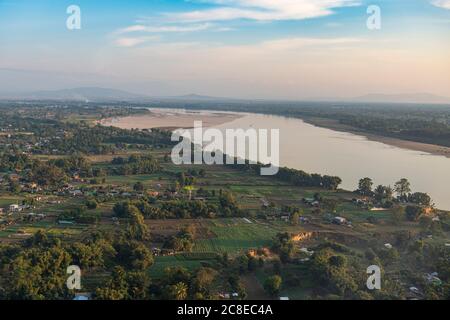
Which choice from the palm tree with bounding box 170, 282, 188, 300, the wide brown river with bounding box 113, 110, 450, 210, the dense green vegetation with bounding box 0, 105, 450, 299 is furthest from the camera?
the wide brown river with bounding box 113, 110, 450, 210

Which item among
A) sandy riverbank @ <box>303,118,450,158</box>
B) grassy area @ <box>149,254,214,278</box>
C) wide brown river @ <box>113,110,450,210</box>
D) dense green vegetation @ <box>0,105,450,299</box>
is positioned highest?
sandy riverbank @ <box>303,118,450,158</box>

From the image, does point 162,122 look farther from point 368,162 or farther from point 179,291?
point 179,291

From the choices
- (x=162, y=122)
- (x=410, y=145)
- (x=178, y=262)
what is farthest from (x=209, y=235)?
(x=162, y=122)

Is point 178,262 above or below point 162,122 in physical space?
below

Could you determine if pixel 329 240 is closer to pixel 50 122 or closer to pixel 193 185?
pixel 193 185

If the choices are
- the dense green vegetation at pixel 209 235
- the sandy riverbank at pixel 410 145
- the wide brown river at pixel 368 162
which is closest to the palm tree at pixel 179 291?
the dense green vegetation at pixel 209 235

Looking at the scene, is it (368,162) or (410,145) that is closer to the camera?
(368,162)

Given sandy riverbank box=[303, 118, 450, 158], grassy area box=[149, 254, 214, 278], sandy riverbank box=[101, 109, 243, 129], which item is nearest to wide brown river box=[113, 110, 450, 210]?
sandy riverbank box=[303, 118, 450, 158]

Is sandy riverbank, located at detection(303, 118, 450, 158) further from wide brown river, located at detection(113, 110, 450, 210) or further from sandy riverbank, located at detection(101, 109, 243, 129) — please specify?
sandy riverbank, located at detection(101, 109, 243, 129)
